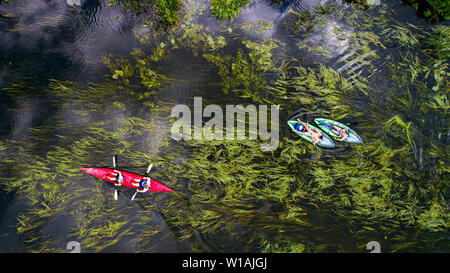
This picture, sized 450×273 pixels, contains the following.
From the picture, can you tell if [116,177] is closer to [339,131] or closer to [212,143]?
[212,143]

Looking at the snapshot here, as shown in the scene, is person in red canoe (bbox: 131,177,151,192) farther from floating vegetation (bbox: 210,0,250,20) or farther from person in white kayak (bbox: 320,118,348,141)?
person in white kayak (bbox: 320,118,348,141)

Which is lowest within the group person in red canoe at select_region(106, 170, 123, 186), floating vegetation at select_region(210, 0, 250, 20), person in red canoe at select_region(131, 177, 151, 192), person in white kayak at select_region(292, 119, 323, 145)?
person in red canoe at select_region(131, 177, 151, 192)

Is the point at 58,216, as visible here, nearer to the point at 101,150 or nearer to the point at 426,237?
the point at 101,150

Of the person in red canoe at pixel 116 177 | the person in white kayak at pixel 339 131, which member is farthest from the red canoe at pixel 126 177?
the person in white kayak at pixel 339 131

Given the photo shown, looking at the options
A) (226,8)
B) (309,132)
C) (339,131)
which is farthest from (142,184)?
(339,131)

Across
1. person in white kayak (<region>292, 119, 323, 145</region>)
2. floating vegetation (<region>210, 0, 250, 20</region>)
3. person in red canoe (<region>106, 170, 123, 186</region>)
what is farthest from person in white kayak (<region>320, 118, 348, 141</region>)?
person in red canoe (<region>106, 170, 123, 186</region>)
